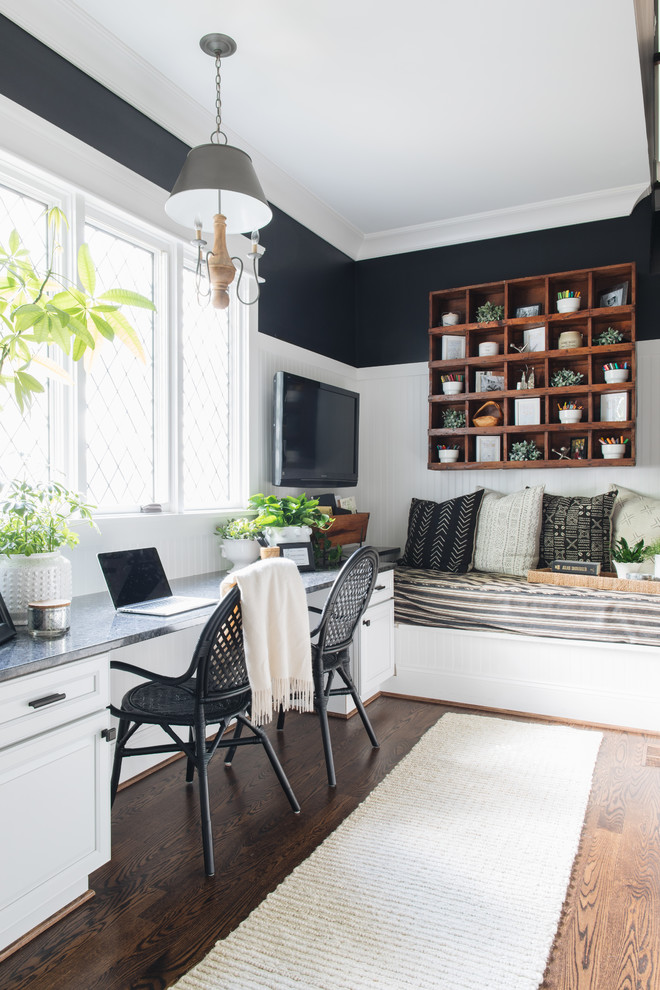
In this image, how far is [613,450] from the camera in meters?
3.91

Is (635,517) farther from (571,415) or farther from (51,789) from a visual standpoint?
(51,789)

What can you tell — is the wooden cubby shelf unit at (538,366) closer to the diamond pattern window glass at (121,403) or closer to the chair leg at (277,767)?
the diamond pattern window glass at (121,403)

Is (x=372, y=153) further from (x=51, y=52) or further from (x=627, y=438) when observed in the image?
(x=627, y=438)

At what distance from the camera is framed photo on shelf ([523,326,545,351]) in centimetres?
414

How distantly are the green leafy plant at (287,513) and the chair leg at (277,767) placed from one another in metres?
1.12

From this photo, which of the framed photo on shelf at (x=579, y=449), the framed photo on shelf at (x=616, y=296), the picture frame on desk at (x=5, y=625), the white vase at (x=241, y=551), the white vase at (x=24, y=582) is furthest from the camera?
the framed photo on shelf at (x=579, y=449)

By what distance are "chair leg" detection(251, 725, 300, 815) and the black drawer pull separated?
79 centimetres

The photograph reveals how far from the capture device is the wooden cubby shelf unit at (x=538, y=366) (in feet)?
13.0

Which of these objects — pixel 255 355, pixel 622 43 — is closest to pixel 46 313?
pixel 255 355

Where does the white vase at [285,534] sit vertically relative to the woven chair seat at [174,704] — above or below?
above

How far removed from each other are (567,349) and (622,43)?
1.64 m

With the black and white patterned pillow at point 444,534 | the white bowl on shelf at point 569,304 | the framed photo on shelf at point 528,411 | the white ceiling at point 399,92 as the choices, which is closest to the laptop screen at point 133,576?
the white ceiling at point 399,92

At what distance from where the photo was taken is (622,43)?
2654mm

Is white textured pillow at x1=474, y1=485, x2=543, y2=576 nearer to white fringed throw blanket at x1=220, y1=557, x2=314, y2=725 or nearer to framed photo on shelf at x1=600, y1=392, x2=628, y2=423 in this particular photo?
framed photo on shelf at x1=600, y1=392, x2=628, y2=423
